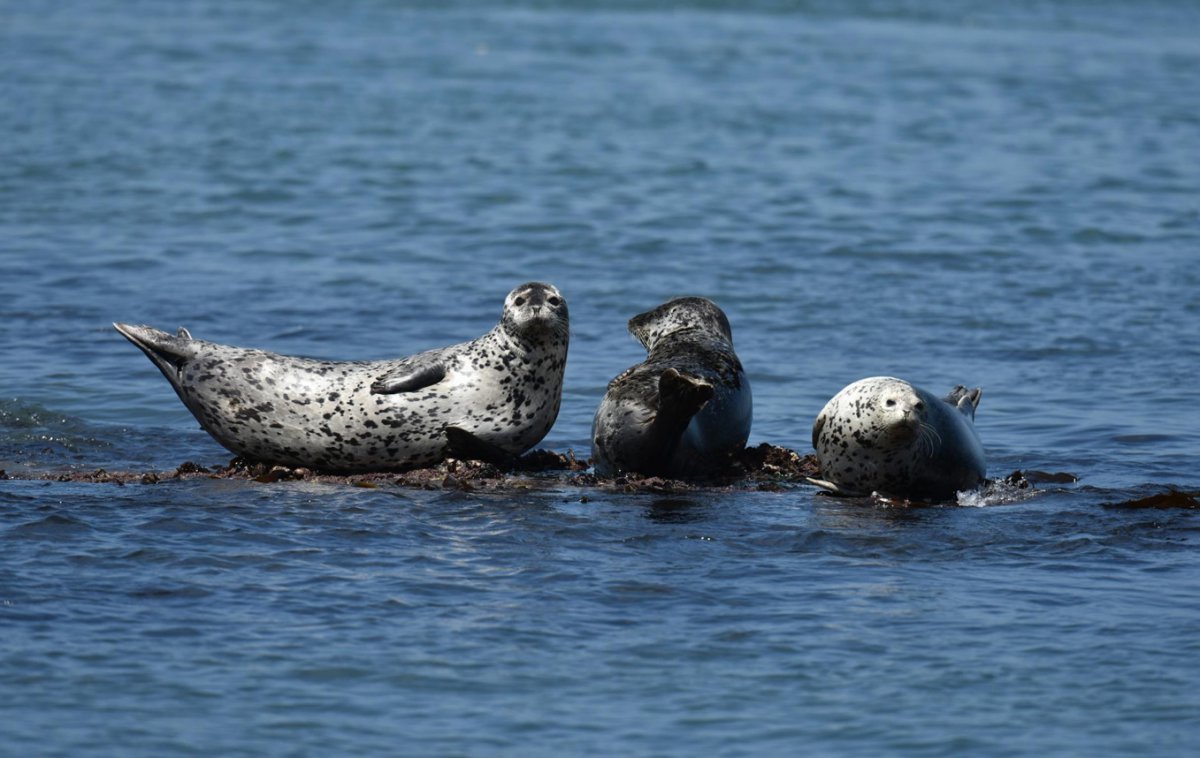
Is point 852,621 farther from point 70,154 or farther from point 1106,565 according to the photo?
point 70,154

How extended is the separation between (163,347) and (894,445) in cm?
345

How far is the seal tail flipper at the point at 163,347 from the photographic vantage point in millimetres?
8474

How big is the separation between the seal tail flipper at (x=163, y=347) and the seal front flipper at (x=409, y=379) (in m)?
0.96

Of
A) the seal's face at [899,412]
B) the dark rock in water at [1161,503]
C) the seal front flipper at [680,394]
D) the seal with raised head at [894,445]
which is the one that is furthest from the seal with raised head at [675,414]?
the dark rock in water at [1161,503]

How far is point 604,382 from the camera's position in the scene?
11.1m

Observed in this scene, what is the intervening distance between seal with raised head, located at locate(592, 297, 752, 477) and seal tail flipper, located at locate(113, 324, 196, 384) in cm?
199

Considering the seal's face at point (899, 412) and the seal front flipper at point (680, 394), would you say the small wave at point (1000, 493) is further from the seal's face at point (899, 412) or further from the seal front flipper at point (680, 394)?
the seal front flipper at point (680, 394)

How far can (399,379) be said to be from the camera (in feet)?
27.1

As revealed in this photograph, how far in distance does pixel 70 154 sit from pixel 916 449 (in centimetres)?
1561

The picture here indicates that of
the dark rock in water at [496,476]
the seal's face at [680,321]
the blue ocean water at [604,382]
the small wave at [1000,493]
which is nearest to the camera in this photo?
the blue ocean water at [604,382]

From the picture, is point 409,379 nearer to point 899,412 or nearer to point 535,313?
point 535,313

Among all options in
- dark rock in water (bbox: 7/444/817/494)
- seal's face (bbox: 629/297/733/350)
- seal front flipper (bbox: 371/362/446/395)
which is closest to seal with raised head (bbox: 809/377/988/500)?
dark rock in water (bbox: 7/444/817/494)

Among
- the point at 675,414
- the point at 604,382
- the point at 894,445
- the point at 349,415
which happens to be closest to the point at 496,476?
the point at 349,415

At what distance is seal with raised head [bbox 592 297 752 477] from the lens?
7.77m
